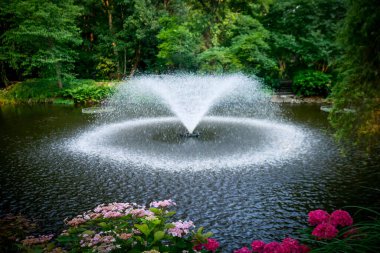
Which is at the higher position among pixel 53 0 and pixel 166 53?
pixel 53 0

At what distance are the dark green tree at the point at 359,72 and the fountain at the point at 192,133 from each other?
383 centimetres

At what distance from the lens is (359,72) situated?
657 cm

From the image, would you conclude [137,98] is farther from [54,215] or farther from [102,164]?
[54,215]

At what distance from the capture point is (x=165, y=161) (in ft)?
35.4

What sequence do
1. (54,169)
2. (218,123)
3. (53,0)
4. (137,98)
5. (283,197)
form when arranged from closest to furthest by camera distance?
(283,197), (54,169), (218,123), (137,98), (53,0)

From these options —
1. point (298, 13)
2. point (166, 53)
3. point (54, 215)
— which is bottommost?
point (54, 215)

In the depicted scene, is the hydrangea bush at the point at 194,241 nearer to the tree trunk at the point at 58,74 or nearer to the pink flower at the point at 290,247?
the pink flower at the point at 290,247

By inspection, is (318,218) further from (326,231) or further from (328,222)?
(326,231)

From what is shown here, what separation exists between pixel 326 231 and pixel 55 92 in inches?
1081

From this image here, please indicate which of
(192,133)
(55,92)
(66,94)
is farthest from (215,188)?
(55,92)

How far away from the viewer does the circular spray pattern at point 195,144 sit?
10.8 meters

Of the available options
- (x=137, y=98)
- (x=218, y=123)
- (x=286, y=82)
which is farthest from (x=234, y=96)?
(x=218, y=123)

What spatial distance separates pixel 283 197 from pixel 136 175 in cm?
408

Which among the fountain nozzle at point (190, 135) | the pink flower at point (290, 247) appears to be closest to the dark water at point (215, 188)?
the pink flower at point (290, 247)
